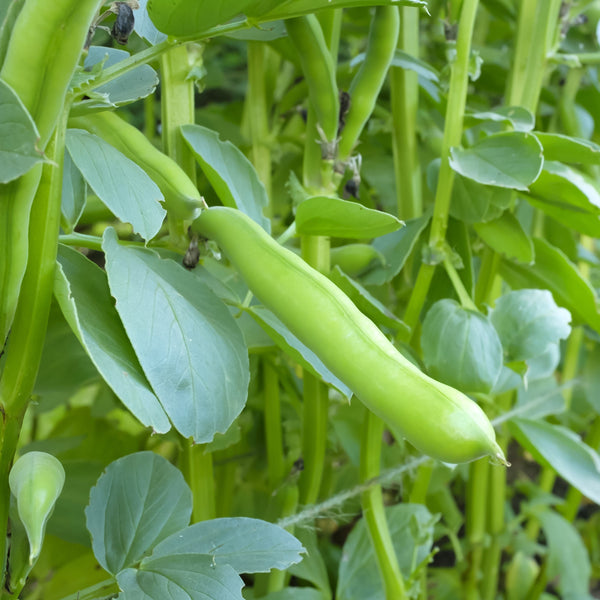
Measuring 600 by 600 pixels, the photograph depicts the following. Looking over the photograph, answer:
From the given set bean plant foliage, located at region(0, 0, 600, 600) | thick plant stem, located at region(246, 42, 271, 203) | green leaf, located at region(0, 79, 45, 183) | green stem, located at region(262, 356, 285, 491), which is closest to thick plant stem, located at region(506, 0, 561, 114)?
bean plant foliage, located at region(0, 0, 600, 600)

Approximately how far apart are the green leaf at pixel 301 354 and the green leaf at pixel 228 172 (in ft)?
0.23

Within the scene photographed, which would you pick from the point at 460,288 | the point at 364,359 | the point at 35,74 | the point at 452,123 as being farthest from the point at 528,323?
the point at 35,74

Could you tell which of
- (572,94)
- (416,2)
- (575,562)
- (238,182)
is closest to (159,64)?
(238,182)

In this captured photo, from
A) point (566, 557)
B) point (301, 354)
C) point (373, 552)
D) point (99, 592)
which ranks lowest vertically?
point (566, 557)

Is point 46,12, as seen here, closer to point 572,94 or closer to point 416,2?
point 416,2

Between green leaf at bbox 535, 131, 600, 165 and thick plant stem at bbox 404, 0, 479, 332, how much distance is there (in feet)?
0.19

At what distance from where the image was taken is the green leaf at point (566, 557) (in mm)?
689

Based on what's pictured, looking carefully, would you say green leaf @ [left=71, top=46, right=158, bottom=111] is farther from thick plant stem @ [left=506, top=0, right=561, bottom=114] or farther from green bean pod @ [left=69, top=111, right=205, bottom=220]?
thick plant stem @ [left=506, top=0, right=561, bottom=114]

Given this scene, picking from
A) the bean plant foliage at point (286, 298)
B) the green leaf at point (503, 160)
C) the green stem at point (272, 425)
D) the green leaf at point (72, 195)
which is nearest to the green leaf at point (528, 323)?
the bean plant foliage at point (286, 298)

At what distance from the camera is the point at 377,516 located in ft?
1.64

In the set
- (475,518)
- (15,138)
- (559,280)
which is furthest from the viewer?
(475,518)

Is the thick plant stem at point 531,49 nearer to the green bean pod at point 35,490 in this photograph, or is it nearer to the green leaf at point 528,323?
the green leaf at point 528,323

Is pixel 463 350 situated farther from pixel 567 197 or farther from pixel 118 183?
pixel 118 183

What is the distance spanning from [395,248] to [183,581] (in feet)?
1.00
